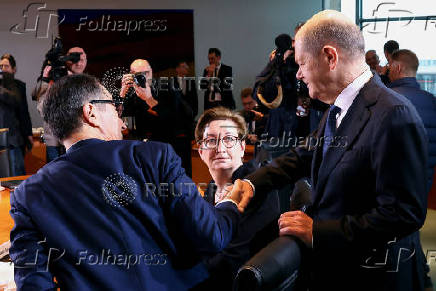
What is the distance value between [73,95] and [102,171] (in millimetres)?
265

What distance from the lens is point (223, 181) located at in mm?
2359

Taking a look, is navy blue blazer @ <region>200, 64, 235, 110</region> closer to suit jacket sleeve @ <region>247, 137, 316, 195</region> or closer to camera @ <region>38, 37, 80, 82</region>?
camera @ <region>38, 37, 80, 82</region>

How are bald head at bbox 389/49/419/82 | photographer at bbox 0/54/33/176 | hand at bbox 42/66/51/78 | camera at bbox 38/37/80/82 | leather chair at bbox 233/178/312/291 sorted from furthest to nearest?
photographer at bbox 0/54/33/176, hand at bbox 42/66/51/78, camera at bbox 38/37/80/82, bald head at bbox 389/49/419/82, leather chair at bbox 233/178/312/291

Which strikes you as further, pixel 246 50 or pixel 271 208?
pixel 246 50

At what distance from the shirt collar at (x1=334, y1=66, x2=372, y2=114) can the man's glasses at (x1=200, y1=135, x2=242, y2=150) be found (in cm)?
83

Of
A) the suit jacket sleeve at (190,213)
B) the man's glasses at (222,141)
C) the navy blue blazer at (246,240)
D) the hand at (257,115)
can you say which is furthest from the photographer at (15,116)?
the suit jacket sleeve at (190,213)

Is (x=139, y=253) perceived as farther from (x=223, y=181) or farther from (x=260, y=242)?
(x=223, y=181)


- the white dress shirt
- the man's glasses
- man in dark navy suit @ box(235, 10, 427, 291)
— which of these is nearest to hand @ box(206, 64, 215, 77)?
the man's glasses

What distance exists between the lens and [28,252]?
1451 millimetres

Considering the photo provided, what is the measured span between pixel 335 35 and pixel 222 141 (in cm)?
96

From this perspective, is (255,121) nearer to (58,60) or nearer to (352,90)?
(58,60)

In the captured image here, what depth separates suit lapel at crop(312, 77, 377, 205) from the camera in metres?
1.49

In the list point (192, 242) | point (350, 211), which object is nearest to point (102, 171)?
point (192, 242)

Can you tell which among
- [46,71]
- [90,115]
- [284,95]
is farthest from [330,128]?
[46,71]
